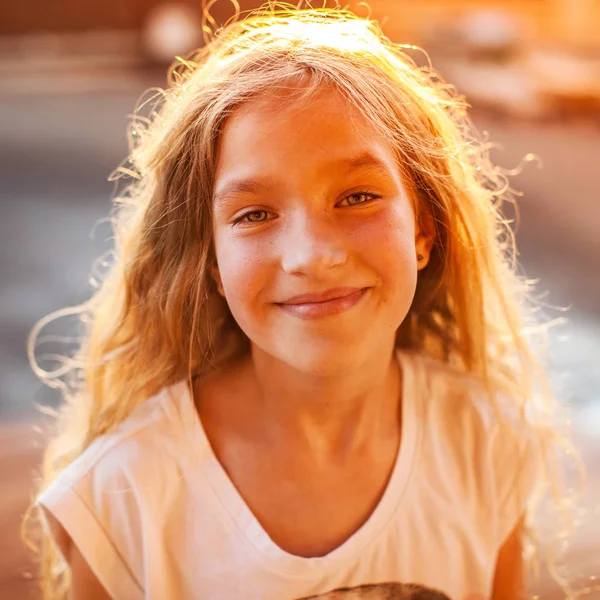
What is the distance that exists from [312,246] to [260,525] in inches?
10.2

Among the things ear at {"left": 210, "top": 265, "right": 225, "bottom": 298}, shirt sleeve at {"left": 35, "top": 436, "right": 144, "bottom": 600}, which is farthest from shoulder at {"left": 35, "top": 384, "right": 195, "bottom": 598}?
ear at {"left": 210, "top": 265, "right": 225, "bottom": 298}

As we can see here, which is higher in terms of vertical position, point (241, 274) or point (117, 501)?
point (241, 274)

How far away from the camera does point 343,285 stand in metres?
0.72

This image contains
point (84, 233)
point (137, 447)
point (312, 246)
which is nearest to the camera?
point (312, 246)

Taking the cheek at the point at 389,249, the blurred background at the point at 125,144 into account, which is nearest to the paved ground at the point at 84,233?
the blurred background at the point at 125,144

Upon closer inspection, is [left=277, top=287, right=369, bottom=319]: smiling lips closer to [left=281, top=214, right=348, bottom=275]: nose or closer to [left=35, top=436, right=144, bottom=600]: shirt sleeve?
[left=281, top=214, right=348, bottom=275]: nose

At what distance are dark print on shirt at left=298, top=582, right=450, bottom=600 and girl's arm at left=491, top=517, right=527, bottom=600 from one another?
83 mm

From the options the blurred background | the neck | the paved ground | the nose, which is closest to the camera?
the nose

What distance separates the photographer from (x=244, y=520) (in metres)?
0.78

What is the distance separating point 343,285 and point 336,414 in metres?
0.16

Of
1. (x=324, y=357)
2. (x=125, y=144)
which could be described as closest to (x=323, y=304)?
(x=324, y=357)

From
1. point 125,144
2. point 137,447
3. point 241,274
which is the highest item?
point 125,144

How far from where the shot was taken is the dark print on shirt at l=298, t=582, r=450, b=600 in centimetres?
78

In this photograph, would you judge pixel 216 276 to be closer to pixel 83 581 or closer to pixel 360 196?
pixel 360 196
